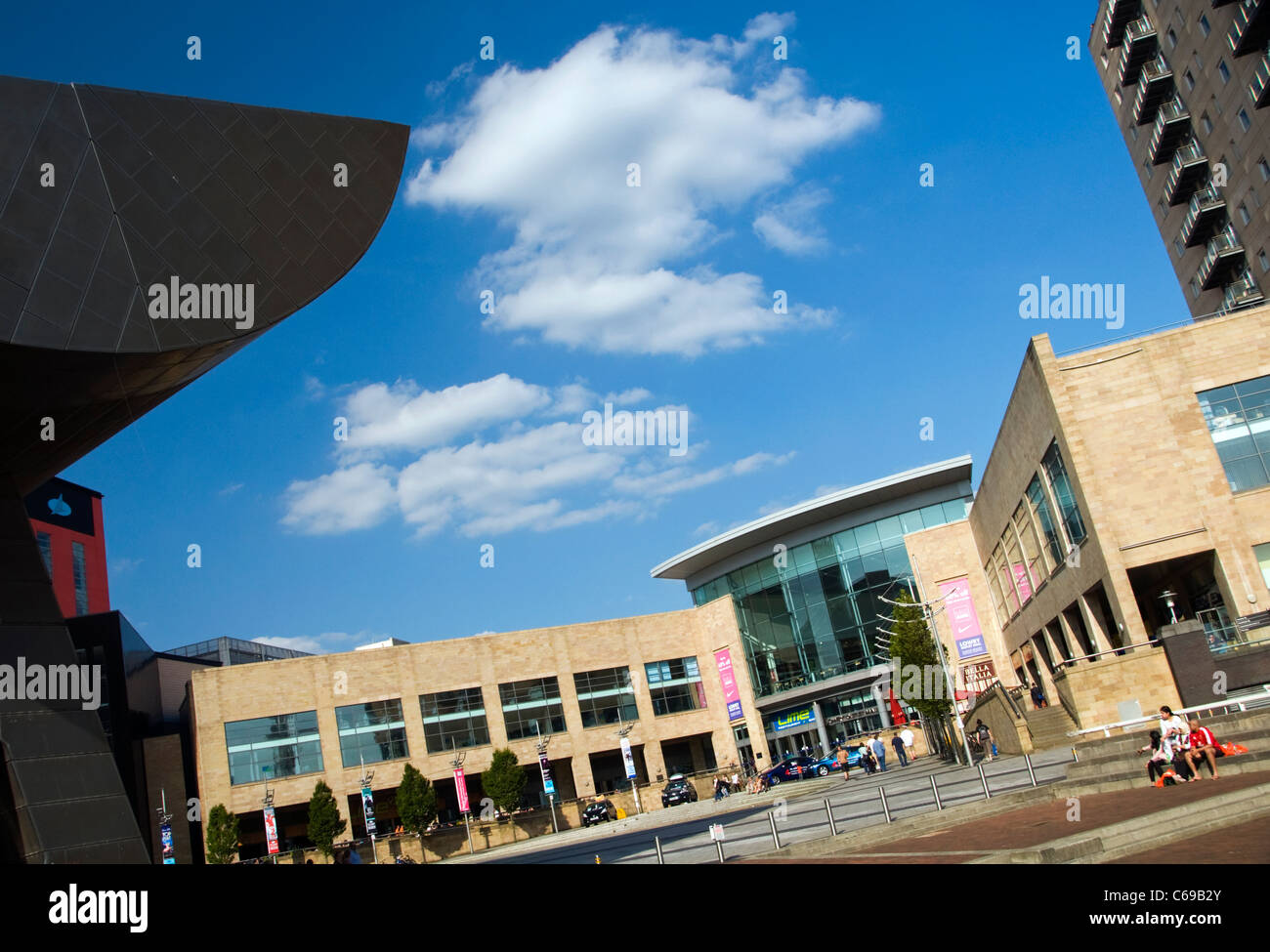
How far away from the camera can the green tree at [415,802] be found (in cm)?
5575

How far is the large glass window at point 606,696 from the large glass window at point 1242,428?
42.1 meters

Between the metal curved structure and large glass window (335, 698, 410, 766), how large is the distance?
4464 cm

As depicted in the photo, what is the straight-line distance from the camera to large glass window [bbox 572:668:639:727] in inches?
2598

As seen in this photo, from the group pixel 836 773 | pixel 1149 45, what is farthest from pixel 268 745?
pixel 1149 45

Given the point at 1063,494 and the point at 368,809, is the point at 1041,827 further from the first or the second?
the point at 368,809

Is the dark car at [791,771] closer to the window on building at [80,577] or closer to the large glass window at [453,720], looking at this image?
the large glass window at [453,720]

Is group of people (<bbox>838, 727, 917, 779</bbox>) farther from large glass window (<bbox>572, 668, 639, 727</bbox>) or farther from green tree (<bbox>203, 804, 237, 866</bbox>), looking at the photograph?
green tree (<bbox>203, 804, 237, 866</bbox>)

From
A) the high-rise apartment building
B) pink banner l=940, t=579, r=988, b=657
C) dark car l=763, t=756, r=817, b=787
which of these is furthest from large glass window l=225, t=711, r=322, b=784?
the high-rise apartment building

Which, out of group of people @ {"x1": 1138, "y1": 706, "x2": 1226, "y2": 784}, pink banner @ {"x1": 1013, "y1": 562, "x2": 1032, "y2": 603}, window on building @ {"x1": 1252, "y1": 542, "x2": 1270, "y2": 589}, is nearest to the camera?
group of people @ {"x1": 1138, "y1": 706, "x2": 1226, "y2": 784}

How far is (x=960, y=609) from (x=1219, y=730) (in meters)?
42.1

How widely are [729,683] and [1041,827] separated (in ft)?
178
